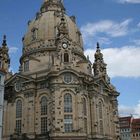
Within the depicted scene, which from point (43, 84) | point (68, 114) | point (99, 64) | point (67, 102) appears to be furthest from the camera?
point (99, 64)

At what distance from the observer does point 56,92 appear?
65125 millimetres

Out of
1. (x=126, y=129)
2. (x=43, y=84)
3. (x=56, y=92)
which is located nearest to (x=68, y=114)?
(x=56, y=92)

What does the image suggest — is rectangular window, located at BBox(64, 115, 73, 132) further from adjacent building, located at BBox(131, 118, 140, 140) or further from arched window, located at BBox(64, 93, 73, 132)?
adjacent building, located at BBox(131, 118, 140, 140)

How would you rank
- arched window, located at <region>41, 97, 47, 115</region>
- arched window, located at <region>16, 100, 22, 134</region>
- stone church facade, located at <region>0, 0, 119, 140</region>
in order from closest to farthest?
1. stone church facade, located at <region>0, 0, 119, 140</region>
2. arched window, located at <region>41, 97, 47, 115</region>
3. arched window, located at <region>16, 100, 22, 134</region>

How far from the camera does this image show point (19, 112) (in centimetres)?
7075

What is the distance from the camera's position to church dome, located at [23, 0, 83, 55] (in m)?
78.6

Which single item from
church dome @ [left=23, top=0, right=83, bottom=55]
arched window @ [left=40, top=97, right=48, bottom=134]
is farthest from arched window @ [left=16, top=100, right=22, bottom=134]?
church dome @ [left=23, top=0, right=83, bottom=55]

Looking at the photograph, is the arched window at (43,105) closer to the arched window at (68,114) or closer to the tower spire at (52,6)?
the arched window at (68,114)

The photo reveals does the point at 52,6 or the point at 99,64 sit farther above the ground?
the point at 52,6

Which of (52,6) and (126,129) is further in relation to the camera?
(126,129)

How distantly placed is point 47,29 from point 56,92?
20920mm

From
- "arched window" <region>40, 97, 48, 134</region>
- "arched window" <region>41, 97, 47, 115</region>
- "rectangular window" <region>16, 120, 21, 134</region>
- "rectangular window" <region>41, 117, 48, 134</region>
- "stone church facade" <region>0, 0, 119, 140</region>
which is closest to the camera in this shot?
"stone church facade" <region>0, 0, 119, 140</region>

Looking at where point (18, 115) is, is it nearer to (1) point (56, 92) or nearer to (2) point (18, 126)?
(2) point (18, 126)

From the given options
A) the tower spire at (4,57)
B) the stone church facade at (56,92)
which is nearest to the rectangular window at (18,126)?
the stone church facade at (56,92)
